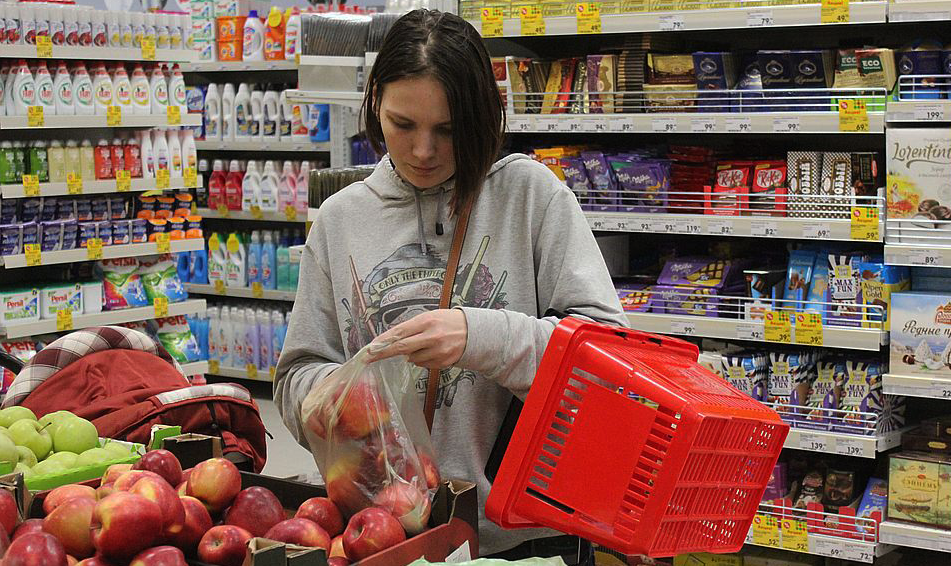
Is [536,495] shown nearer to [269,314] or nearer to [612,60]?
[612,60]

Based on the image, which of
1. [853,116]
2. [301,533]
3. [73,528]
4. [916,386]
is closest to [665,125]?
[853,116]

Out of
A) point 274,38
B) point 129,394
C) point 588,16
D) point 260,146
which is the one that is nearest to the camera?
point 129,394

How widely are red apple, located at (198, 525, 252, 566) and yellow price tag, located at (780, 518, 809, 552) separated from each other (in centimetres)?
270

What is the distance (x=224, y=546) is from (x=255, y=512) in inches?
3.9

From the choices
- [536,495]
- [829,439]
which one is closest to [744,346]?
[829,439]

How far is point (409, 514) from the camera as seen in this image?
4.75 ft

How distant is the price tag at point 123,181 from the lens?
528 cm

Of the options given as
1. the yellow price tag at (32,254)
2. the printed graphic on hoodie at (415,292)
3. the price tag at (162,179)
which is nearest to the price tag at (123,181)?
the price tag at (162,179)

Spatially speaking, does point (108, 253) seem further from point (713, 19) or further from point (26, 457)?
point (26, 457)

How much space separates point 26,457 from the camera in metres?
2.05

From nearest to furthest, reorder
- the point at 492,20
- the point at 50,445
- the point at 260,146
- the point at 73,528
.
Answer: the point at 73,528 → the point at 50,445 → the point at 492,20 → the point at 260,146

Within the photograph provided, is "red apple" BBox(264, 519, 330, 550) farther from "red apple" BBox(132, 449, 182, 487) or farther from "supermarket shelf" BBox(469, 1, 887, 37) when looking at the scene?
"supermarket shelf" BBox(469, 1, 887, 37)

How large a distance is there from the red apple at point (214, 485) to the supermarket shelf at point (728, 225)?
8.23 feet

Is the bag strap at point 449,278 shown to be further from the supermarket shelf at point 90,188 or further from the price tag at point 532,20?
the supermarket shelf at point 90,188
